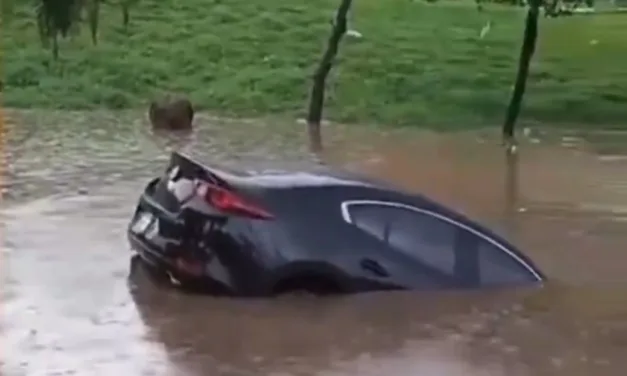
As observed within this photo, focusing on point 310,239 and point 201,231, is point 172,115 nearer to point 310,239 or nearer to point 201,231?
point 201,231

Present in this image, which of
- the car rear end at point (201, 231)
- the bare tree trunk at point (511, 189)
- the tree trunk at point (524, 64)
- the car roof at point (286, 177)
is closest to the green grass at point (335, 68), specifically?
the tree trunk at point (524, 64)

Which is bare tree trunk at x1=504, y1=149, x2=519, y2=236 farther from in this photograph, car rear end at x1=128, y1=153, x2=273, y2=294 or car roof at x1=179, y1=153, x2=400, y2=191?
car rear end at x1=128, y1=153, x2=273, y2=294

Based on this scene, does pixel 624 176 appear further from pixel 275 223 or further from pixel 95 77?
A: pixel 95 77

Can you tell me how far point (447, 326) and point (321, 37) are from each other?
2718 cm

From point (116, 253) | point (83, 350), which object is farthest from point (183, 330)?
point (116, 253)

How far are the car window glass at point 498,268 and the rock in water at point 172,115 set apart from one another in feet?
47.5

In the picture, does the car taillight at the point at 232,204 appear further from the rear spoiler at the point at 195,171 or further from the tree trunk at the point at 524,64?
the tree trunk at the point at 524,64

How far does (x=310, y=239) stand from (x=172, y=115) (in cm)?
1490

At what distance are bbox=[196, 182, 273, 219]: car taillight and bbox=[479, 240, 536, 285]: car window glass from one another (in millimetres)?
1618

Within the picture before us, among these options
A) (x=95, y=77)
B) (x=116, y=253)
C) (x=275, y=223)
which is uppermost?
(x=275, y=223)

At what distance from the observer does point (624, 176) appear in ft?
66.3

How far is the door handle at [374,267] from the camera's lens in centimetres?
1081

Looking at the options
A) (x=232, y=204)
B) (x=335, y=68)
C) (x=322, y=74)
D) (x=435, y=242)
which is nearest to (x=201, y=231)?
(x=232, y=204)

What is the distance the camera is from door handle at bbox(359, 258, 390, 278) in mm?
10812
